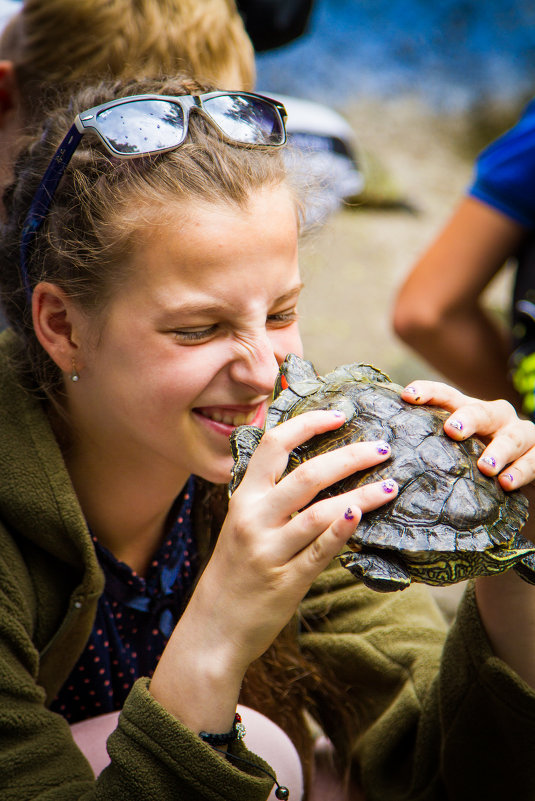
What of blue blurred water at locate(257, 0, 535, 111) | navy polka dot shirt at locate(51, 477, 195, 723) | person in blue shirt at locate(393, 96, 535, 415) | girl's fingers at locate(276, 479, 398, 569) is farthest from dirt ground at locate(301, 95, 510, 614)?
girl's fingers at locate(276, 479, 398, 569)

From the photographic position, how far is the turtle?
1.17 meters

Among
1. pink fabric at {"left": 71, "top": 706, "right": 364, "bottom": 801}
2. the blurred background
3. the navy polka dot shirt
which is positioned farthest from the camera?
the blurred background

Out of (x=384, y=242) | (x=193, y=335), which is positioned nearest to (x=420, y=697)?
(x=193, y=335)

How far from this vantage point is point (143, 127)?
1.58m

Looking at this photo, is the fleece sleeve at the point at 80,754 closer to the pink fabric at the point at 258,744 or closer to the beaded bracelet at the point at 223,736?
the beaded bracelet at the point at 223,736

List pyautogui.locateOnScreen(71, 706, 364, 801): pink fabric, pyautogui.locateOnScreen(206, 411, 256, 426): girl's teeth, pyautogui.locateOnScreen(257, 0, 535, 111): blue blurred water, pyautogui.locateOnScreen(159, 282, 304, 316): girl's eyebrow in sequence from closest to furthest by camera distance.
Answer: pyautogui.locateOnScreen(159, 282, 304, 316): girl's eyebrow, pyautogui.locateOnScreen(206, 411, 256, 426): girl's teeth, pyautogui.locateOnScreen(71, 706, 364, 801): pink fabric, pyautogui.locateOnScreen(257, 0, 535, 111): blue blurred water

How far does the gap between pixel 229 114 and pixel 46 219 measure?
0.47 metres

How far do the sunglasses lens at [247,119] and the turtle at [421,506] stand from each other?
0.71m

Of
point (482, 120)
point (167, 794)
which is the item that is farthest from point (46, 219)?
point (482, 120)

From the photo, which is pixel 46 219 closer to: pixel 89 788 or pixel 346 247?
pixel 89 788

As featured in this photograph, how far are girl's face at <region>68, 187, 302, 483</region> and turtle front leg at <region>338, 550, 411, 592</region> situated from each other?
47cm

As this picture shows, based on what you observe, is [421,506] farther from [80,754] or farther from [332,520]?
[80,754]

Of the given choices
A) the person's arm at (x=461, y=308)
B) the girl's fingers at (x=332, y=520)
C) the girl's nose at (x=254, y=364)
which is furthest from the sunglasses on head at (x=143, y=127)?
the person's arm at (x=461, y=308)

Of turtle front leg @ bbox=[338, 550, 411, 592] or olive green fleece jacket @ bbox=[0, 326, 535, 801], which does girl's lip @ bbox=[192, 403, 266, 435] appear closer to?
olive green fleece jacket @ bbox=[0, 326, 535, 801]
